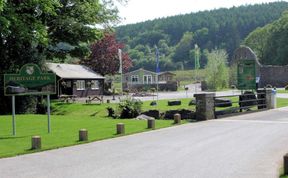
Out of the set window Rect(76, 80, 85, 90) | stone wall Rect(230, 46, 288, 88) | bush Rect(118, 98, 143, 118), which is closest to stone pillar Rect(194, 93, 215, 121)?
bush Rect(118, 98, 143, 118)

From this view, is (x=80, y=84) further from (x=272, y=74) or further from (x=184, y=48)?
(x=184, y=48)

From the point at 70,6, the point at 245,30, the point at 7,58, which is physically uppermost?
the point at 245,30

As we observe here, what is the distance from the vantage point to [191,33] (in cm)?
16450

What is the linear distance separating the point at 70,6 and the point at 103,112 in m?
11.8

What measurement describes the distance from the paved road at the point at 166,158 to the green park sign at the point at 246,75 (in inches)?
530

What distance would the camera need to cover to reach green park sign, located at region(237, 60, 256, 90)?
1194 inches

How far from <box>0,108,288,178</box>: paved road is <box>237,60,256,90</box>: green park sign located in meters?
13.5

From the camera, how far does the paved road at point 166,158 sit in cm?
974

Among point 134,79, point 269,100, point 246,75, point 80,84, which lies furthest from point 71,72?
point 134,79

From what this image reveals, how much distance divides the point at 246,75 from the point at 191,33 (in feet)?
445

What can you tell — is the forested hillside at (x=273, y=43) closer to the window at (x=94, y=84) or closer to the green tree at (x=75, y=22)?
the window at (x=94, y=84)

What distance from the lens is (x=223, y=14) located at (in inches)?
6599

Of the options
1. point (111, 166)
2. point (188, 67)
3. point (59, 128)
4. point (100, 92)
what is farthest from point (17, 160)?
point (188, 67)

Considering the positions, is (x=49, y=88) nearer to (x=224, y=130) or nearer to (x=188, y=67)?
(x=224, y=130)
